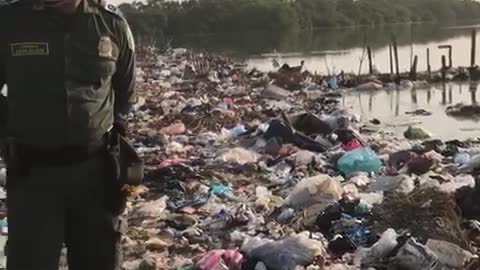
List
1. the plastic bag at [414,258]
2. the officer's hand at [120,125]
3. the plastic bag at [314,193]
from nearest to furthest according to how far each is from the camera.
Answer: the officer's hand at [120,125] → the plastic bag at [414,258] → the plastic bag at [314,193]

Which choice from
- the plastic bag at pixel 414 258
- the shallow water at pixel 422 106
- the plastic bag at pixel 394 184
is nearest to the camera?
the plastic bag at pixel 414 258

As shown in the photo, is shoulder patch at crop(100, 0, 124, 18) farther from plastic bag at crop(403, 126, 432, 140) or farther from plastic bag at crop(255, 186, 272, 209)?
plastic bag at crop(403, 126, 432, 140)

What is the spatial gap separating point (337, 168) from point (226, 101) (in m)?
8.37

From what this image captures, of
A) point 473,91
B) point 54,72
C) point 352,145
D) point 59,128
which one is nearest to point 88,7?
point 54,72

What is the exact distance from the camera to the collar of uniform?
292 centimetres

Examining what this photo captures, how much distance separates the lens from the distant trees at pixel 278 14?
93.8 meters

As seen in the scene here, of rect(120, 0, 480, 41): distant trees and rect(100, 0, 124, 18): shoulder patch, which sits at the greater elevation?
rect(100, 0, 124, 18): shoulder patch

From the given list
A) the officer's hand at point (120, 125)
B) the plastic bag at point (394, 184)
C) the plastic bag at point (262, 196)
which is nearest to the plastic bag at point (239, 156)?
the plastic bag at point (262, 196)

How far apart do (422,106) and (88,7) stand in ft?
62.5

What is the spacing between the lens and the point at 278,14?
9962 cm

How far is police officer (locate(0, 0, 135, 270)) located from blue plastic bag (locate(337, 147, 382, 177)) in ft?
20.7

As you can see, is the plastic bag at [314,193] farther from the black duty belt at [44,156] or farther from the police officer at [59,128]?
the black duty belt at [44,156]

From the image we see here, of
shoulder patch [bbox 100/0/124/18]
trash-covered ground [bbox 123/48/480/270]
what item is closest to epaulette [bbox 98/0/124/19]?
shoulder patch [bbox 100/0/124/18]

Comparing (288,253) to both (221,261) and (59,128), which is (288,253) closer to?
(221,261)
